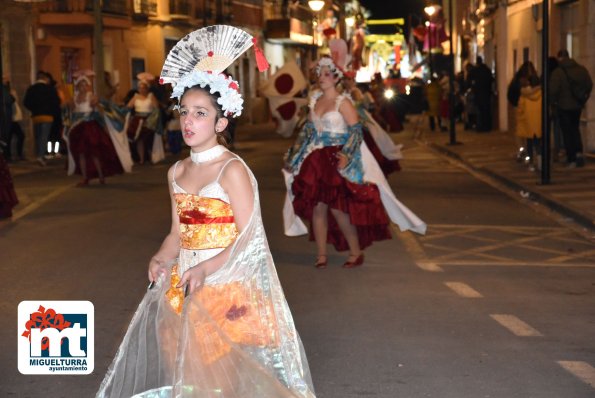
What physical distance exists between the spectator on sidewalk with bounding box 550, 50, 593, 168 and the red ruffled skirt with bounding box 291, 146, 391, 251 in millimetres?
10254

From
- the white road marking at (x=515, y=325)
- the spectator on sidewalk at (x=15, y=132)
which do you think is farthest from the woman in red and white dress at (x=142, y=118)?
the white road marking at (x=515, y=325)

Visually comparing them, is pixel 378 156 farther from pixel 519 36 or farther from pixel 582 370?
pixel 519 36

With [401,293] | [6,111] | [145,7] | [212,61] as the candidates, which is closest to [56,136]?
[6,111]

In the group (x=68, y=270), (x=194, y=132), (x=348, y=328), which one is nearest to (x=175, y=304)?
(x=194, y=132)

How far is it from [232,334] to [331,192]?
19.4 ft

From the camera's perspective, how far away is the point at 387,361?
7.07m

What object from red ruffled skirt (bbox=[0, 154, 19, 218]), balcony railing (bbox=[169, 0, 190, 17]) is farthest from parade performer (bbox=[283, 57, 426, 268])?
balcony railing (bbox=[169, 0, 190, 17])

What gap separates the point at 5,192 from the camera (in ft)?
45.2

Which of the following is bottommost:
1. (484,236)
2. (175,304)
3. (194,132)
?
(484,236)

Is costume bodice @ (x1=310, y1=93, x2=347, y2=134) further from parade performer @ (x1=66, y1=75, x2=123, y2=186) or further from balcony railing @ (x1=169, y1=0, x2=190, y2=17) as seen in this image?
balcony railing @ (x1=169, y1=0, x2=190, y2=17)

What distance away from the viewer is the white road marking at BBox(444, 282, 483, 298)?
9.30 m

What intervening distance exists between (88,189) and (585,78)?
8.32m

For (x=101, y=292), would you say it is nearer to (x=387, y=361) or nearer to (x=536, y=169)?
(x=387, y=361)

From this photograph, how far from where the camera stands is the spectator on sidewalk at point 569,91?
2017 centimetres
